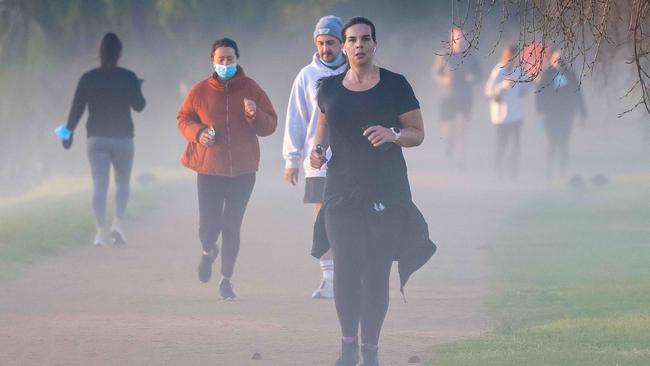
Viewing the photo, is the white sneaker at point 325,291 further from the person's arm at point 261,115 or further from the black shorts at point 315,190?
the person's arm at point 261,115

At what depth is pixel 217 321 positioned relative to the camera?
11062 mm

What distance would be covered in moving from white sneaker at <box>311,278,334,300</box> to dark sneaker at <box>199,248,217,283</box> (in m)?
0.83

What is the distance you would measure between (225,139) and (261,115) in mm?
327

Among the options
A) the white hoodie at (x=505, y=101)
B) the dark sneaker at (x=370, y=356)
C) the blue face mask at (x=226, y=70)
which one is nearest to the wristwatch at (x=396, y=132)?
the dark sneaker at (x=370, y=356)

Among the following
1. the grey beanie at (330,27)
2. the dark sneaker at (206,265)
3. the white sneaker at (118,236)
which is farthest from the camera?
the white sneaker at (118,236)

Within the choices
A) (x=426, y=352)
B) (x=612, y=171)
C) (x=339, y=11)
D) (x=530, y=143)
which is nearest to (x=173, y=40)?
(x=339, y=11)

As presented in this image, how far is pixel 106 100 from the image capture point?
51.3ft

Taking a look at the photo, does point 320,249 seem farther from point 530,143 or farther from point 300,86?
point 530,143

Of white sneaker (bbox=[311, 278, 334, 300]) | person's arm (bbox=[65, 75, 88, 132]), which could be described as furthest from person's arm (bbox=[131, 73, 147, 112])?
white sneaker (bbox=[311, 278, 334, 300])

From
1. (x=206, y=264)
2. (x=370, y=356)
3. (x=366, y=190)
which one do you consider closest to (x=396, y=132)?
(x=366, y=190)

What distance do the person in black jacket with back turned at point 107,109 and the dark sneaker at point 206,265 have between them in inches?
130

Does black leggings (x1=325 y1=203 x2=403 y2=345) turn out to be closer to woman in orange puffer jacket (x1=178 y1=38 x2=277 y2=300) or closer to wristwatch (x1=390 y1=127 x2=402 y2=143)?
wristwatch (x1=390 y1=127 x2=402 y2=143)

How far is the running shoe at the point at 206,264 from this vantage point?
41.5 ft

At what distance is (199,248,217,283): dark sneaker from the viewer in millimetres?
12641
